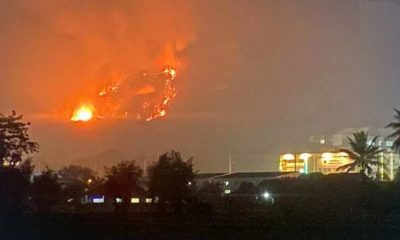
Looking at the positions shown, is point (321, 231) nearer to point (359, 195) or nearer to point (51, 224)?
point (51, 224)

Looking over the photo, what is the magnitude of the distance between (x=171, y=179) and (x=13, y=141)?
753cm

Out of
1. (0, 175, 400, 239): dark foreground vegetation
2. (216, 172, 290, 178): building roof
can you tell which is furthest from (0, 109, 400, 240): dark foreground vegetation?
(216, 172, 290, 178): building roof

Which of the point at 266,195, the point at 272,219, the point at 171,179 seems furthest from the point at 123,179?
the point at 272,219

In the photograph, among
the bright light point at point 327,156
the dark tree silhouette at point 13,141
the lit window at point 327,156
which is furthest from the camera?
the lit window at point 327,156

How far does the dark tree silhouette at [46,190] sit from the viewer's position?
29.1 m

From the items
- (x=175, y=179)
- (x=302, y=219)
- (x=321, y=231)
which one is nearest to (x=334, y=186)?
(x=175, y=179)

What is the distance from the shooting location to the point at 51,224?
788 inches

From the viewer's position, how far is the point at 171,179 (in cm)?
3388

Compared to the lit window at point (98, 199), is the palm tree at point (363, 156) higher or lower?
higher

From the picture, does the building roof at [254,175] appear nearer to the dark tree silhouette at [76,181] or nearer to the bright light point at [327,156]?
the bright light point at [327,156]

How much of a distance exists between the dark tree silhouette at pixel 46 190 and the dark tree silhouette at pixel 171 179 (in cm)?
355

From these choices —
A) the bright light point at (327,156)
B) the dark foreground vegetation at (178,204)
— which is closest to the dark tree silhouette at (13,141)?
the dark foreground vegetation at (178,204)

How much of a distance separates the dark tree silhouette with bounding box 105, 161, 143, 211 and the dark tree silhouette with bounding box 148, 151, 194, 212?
35.2 inches

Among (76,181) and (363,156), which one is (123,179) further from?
(363,156)
